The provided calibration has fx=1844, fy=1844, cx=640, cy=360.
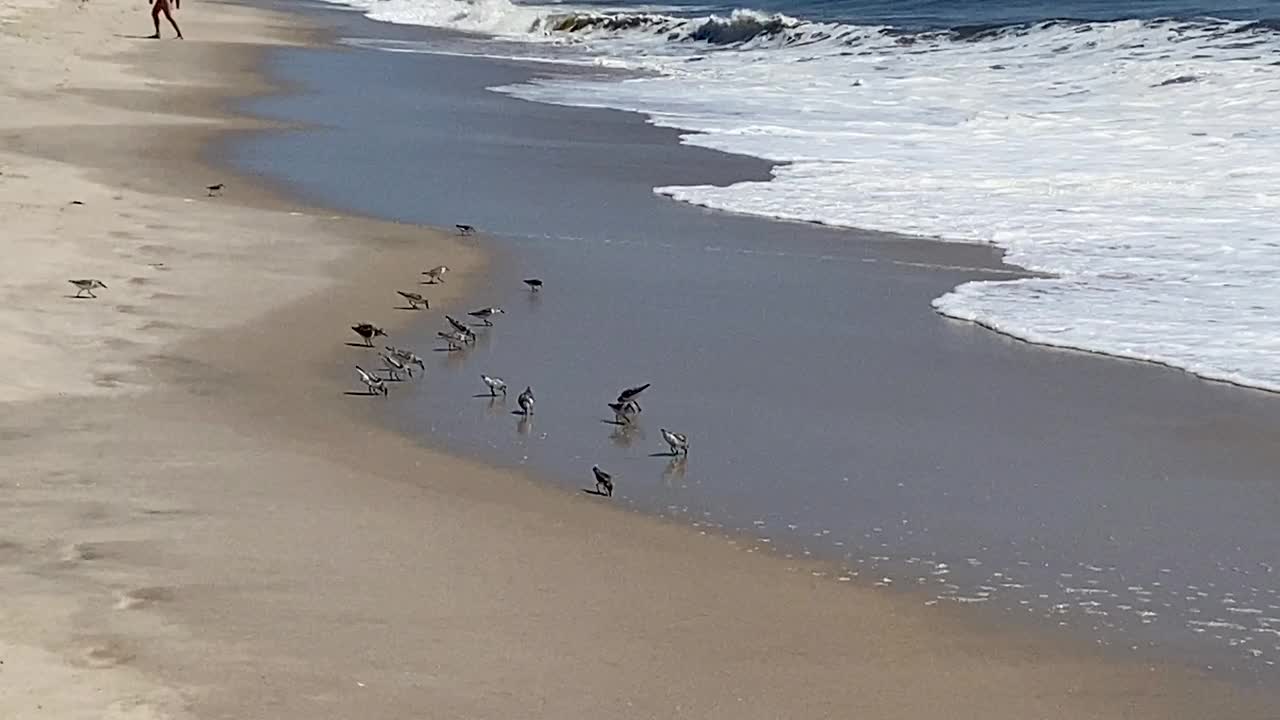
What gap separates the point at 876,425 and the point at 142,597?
3.01 meters

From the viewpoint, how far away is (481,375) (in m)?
7.34

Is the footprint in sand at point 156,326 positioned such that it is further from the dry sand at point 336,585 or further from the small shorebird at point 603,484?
the small shorebird at point 603,484

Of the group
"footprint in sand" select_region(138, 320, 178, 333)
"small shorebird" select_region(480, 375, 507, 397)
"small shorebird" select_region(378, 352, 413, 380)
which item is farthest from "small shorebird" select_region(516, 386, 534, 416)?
"footprint in sand" select_region(138, 320, 178, 333)

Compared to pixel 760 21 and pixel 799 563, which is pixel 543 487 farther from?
pixel 760 21

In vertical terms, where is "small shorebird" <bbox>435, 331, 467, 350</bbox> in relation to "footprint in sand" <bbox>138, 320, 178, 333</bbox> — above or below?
below

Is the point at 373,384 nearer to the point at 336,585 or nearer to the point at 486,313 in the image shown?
the point at 486,313

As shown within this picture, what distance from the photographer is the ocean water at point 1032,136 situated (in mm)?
8828

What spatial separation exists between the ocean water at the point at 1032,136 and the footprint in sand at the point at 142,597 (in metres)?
4.48

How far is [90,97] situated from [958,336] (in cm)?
1140

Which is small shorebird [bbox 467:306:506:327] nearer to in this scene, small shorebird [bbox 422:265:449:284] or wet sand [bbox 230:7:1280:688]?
wet sand [bbox 230:7:1280:688]

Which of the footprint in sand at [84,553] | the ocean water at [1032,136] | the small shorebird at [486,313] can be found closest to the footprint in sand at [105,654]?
the footprint in sand at [84,553]

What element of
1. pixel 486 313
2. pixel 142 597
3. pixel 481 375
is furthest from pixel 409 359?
pixel 142 597

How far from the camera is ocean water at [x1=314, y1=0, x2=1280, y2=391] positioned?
8.83 m

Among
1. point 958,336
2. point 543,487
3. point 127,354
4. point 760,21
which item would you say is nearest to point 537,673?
point 543,487
